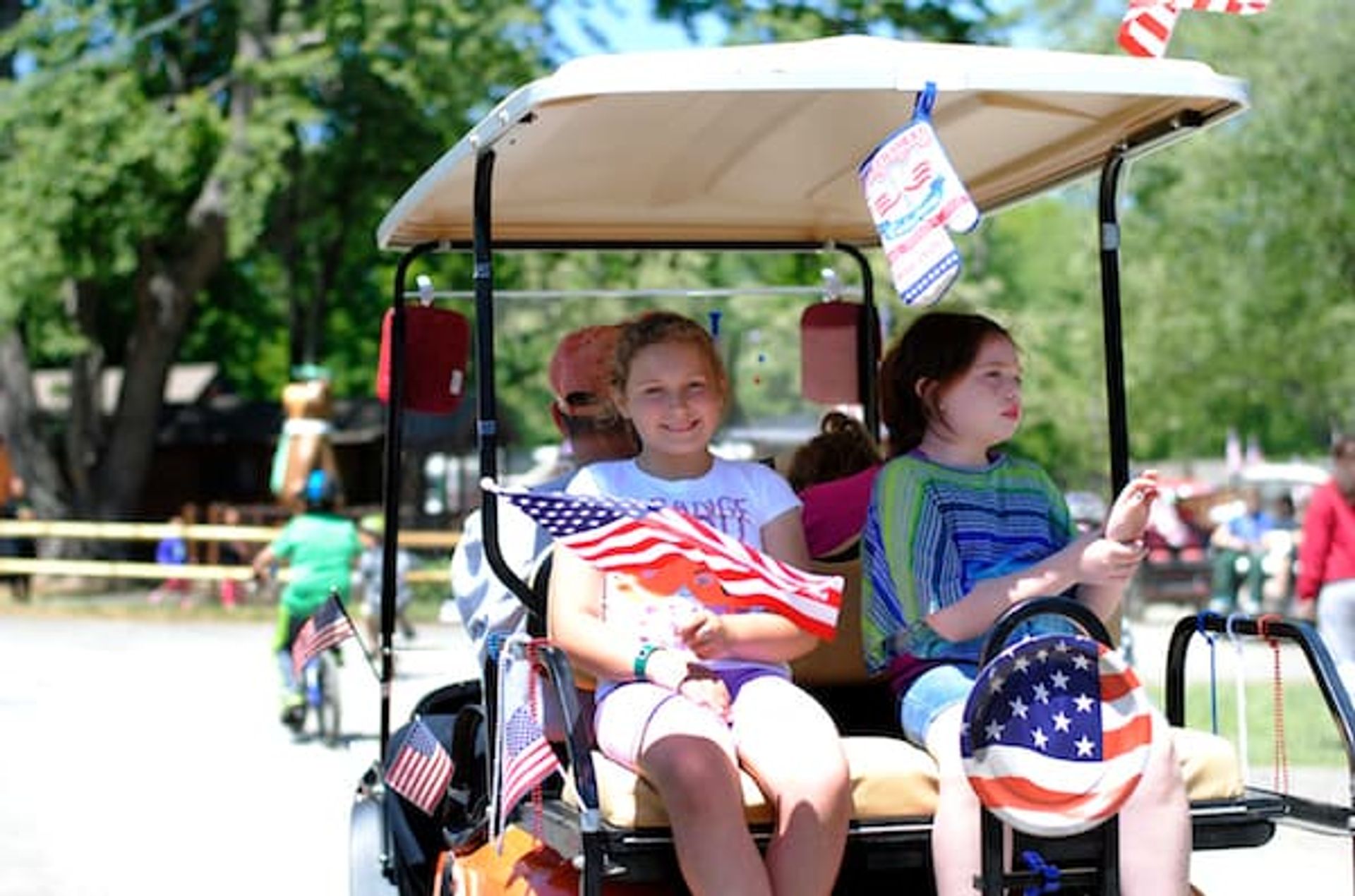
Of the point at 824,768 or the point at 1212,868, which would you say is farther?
the point at 1212,868

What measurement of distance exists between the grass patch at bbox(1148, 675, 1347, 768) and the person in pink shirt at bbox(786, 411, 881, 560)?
4651 millimetres

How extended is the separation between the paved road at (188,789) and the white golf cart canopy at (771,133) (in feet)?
3.89

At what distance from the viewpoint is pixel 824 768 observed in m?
3.58

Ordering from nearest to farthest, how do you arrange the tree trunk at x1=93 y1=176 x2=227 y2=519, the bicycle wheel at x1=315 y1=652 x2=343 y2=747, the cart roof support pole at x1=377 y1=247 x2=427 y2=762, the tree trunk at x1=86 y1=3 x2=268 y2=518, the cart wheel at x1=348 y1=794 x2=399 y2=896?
the cart wheel at x1=348 y1=794 x2=399 y2=896
the cart roof support pole at x1=377 y1=247 x2=427 y2=762
the bicycle wheel at x1=315 y1=652 x2=343 y2=747
the tree trunk at x1=86 y1=3 x2=268 y2=518
the tree trunk at x1=93 y1=176 x2=227 y2=519

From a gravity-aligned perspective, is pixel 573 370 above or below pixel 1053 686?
above

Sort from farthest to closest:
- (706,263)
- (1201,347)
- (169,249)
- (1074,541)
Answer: (1201,347)
(169,249)
(706,263)
(1074,541)

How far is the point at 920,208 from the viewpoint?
3588mm

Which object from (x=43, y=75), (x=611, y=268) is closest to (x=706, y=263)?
(x=611, y=268)

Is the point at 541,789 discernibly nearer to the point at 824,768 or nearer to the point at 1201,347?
the point at 824,768

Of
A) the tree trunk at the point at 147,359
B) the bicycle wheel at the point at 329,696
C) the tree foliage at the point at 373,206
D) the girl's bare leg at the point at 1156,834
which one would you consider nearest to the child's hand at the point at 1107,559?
the girl's bare leg at the point at 1156,834

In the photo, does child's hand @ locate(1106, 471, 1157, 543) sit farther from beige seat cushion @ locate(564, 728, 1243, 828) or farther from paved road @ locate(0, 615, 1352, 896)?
paved road @ locate(0, 615, 1352, 896)

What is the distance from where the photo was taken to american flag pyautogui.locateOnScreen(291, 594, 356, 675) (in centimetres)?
510

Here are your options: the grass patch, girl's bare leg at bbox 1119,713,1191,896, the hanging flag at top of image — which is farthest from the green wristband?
the grass patch

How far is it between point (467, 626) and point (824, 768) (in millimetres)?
1559
